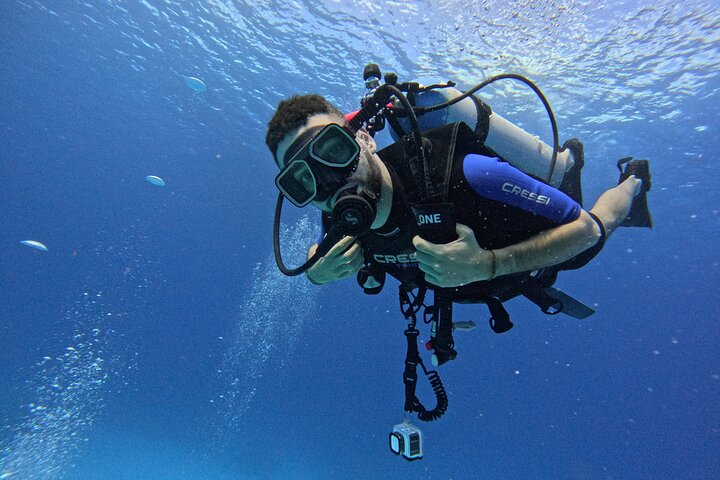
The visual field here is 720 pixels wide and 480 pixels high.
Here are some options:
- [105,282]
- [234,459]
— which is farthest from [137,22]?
[105,282]

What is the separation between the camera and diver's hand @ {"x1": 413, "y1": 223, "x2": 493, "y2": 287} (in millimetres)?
2186

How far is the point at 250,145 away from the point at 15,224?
157ft

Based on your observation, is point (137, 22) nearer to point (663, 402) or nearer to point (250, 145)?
point (250, 145)

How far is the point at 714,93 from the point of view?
15.5 m

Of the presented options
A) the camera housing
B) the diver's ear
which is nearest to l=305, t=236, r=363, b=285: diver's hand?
the diver's ear

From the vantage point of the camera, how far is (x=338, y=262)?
2.85 metres

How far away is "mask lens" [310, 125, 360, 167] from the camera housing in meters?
2.27

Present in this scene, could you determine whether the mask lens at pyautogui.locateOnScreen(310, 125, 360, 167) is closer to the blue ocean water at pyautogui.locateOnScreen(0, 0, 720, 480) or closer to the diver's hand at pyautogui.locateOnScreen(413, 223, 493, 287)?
the diver's hand at pyautogui.locateOnScreen(413, 223, 493, 287)

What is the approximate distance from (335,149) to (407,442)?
2.42 metres

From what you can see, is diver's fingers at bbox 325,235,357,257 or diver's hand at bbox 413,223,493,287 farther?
diver's fingers at bbox 325,235,357,257

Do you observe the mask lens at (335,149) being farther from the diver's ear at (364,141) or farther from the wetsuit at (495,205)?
the wetsuit at (495,205)

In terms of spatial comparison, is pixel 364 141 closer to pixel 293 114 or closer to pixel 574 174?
pixel 293 114

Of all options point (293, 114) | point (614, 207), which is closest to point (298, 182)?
point (293, 114)

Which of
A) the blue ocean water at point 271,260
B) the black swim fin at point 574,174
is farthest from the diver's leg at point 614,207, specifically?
the blue ocean water at point 271,260
